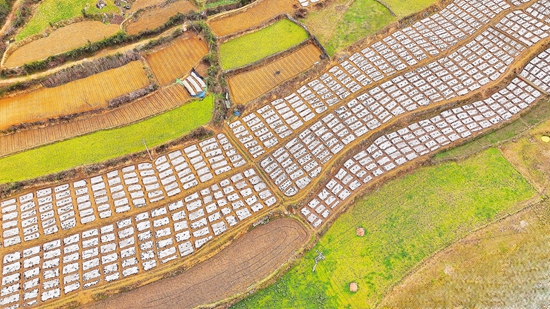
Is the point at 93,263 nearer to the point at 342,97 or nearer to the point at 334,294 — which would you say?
the point at 334,294

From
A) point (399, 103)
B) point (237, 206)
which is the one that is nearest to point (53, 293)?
point (237, 206)

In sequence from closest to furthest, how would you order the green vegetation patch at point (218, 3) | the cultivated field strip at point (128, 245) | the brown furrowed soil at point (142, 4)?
the cultivated field strip at point (128, 245) < the brown furrowed soil at point (142, 4) < the green vegetation patch at point (218, 3)

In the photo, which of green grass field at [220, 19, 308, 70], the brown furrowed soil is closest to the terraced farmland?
green grass field at [220, 19, 308, 70]

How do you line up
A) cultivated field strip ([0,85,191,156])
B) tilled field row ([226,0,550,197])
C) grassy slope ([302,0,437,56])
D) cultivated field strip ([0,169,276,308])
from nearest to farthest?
cultivated field strip ([0,169,276,308]) → tilled field row ([226,0,550,197]) → cultivated field strip ([0,85,191,156]) → grassy slope ([302,0,437,56])

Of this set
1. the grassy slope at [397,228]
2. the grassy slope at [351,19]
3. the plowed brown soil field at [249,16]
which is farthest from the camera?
the plowed brown soil field at [249,16]

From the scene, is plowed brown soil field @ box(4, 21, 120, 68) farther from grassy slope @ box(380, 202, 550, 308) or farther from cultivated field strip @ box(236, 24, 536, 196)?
grassy slope @ box(380, 202, 550, 308)

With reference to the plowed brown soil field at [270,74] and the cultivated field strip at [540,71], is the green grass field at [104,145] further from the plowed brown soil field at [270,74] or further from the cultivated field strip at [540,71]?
the cultivated field strip at [540,71]

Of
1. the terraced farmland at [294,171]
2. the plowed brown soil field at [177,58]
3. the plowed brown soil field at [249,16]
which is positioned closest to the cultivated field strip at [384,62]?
the terraced farmland at [294,171]
